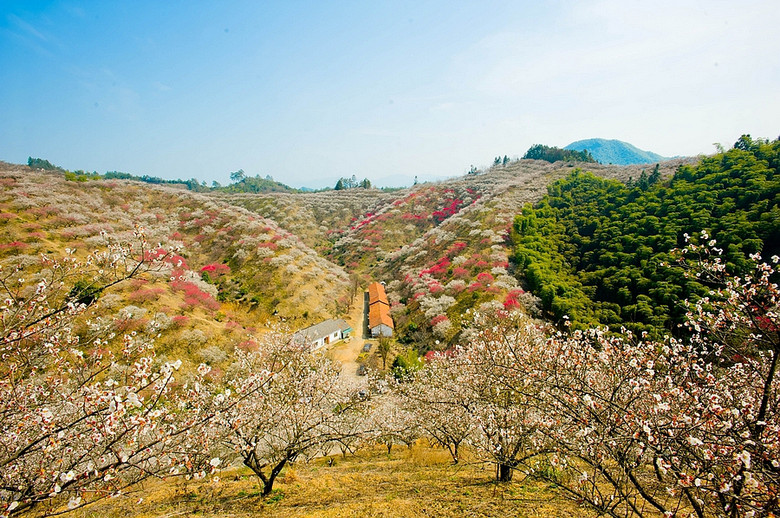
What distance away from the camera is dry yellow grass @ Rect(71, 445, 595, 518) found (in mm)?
9586

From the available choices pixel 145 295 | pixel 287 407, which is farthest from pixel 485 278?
pixel 145 295

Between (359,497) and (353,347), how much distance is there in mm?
31077

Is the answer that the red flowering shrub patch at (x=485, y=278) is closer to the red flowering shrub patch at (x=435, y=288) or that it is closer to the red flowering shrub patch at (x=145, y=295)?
the red flowering shrub patch at (x=435, y=288)

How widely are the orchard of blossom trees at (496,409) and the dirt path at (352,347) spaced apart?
1878cm

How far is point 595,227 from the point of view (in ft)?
165

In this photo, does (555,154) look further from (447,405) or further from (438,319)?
(447,405)

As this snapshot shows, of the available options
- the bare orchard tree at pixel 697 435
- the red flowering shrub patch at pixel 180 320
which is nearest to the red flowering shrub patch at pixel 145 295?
the red flowering shrub patch at pixel 180 320

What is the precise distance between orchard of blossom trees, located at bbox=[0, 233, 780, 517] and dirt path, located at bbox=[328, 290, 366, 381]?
1878 centimetres

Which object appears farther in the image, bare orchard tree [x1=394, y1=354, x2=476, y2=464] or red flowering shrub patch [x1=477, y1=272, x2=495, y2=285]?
red flowering shrub patch [x1=477, y1=272, x2=495, y2=285]

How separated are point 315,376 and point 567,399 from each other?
9750mm

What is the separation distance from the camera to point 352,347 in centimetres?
4178

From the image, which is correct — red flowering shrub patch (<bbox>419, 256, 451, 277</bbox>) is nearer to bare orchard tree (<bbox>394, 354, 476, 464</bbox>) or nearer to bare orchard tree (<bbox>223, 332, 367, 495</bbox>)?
bare orchard tree (<bbox>394, 354, 476, 464</bbox>)

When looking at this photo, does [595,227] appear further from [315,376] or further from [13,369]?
[13,369]

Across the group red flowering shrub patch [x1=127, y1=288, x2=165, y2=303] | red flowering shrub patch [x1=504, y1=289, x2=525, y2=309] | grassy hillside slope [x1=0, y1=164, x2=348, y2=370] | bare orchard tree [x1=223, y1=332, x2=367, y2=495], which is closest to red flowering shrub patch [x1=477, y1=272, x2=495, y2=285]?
red flowering shrub patch [x1=504, y1=289, x2=525, y2=309]
